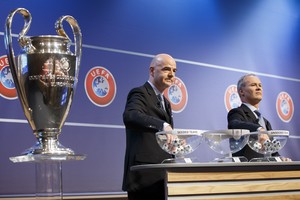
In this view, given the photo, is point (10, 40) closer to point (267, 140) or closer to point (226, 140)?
point (226, 140)

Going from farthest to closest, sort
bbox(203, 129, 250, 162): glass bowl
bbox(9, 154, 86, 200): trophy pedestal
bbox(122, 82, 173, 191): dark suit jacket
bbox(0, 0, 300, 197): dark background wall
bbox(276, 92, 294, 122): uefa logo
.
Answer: bbox(276, 92, 294, 122): uefa logo < bbox(0, 0, 300, 197): dark background wall < bbox(122, 82, 173, 191): dark suit jacket < bbox(203, 129, 250, 162): glass bowl < bbox(9, 154, 86, 200): trophy pedestal

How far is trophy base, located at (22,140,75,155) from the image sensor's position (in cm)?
121

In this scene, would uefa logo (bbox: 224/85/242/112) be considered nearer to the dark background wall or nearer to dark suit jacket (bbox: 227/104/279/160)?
the dark background wall

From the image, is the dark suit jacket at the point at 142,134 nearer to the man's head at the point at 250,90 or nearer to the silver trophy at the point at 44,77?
the man's head at the point at 250,90

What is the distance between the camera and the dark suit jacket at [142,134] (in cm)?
245

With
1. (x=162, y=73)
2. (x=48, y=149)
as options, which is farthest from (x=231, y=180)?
(x=48, y=149)

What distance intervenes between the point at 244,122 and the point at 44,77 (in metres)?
1.77

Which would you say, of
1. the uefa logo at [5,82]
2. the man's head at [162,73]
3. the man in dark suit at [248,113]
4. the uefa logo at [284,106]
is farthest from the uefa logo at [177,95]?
the uefa logo at [5,82]

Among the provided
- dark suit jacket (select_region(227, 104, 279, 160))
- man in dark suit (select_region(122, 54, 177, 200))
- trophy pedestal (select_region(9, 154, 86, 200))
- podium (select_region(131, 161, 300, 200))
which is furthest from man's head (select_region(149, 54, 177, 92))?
trophy pedestal (select_region(9, 154, 86, 200))

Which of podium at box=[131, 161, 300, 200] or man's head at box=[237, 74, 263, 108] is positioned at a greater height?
man's head at box=[237, 74, 263, 108]

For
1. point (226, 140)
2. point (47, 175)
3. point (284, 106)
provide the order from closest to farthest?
point (47, 175), point (226, 140), point (284, 106)

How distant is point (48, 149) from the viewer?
1261 mm

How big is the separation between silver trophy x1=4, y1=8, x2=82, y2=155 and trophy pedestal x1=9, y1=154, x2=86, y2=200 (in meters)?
0.07

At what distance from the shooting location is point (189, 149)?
2.20 metres
